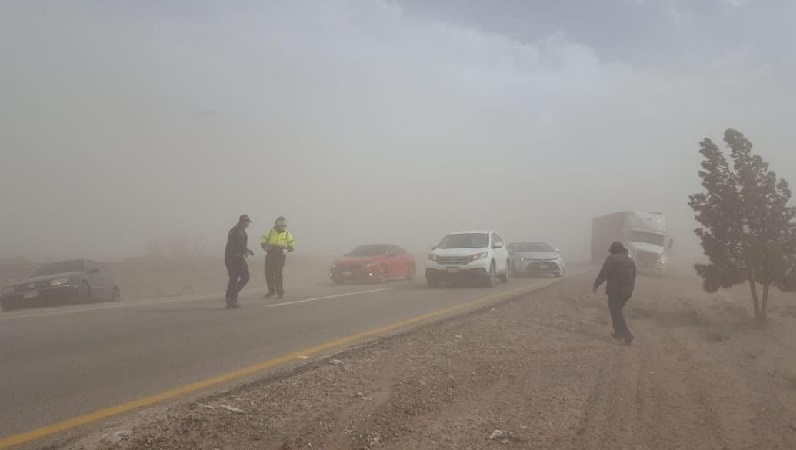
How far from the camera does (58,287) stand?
50.5 feet

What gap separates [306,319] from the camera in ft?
34.4

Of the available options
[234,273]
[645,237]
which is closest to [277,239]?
[234,273]

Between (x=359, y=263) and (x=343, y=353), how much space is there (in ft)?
47.3

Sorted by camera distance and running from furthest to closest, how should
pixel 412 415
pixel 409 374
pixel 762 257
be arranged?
pixel 762 257, pixel 409 374, pixel 412 415

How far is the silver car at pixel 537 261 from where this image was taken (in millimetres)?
24953

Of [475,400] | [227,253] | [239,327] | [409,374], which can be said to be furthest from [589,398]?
[227,253]

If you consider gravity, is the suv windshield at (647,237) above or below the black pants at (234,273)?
above

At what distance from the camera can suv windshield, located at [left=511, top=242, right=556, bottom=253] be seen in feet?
85.7

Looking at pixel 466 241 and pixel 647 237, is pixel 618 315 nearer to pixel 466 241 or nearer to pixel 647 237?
pixel 466 241

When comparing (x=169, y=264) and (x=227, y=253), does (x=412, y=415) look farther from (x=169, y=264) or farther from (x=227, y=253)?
(x=169, y=264)

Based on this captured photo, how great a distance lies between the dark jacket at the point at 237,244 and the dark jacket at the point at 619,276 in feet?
21.6

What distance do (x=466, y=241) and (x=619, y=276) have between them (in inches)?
393

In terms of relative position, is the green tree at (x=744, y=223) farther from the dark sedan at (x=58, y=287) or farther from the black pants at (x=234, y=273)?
the dark sedan at (x=58, y=287)

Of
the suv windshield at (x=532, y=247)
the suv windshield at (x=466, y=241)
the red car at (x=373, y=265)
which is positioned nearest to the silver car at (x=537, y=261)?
the suv windshield at (x=532, y=247)
